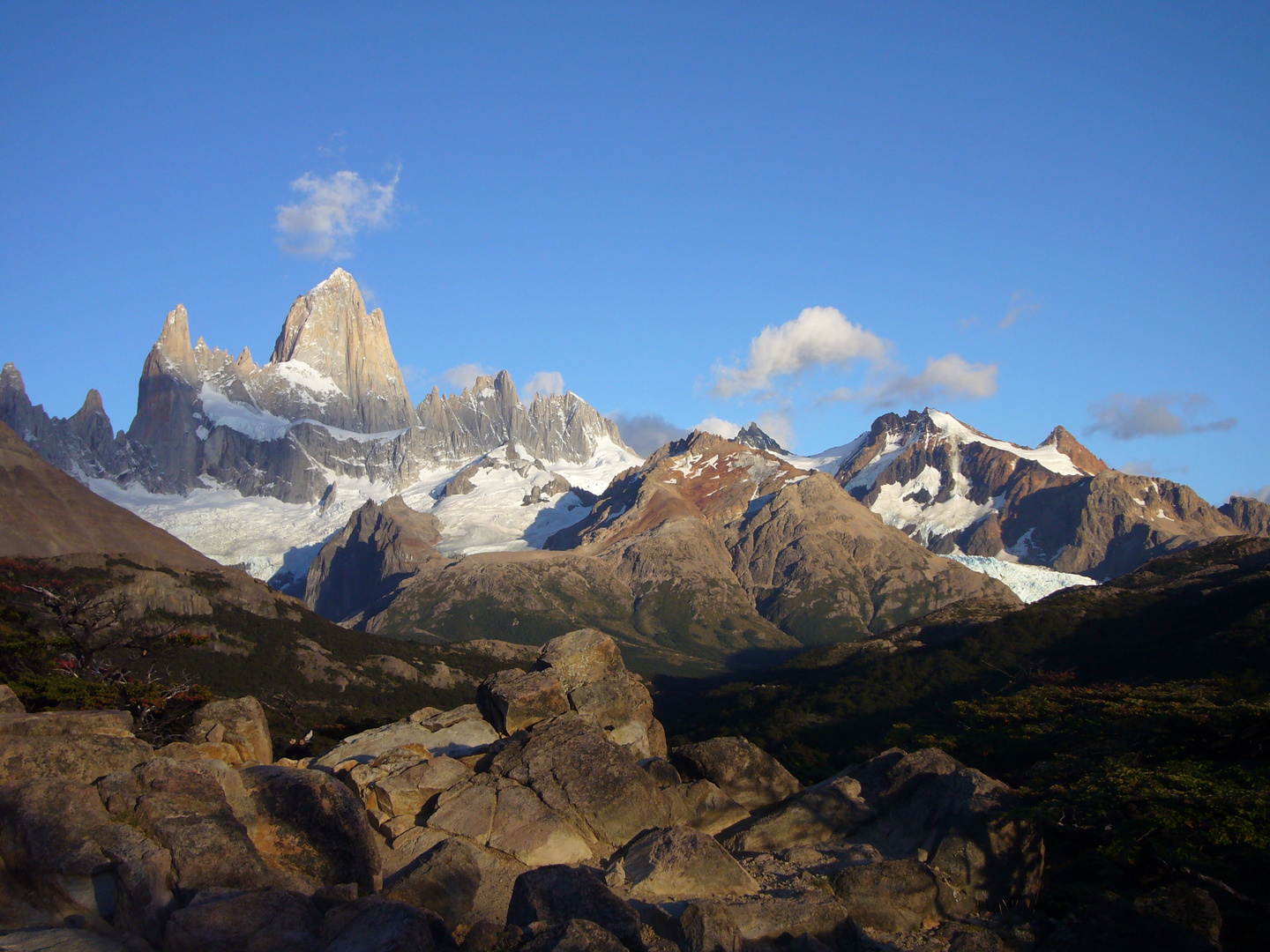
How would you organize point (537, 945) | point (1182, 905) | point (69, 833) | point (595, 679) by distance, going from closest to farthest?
point (537, 945) < point (69, 833) < point (1182, 905) < point (595, 679)

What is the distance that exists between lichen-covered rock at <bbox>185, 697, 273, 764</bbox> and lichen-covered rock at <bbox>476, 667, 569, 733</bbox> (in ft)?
35.6

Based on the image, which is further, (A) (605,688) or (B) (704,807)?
(A) (605,688)

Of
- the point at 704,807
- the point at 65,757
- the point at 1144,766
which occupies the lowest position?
the point at 704,807

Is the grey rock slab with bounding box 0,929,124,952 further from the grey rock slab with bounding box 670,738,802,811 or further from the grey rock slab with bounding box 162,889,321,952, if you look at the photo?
the grey rock slab with bounding box 670,738,802,811

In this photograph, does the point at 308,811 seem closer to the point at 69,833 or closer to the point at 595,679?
the point at 69,833

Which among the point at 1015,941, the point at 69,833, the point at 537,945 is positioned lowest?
the point at 1015,941

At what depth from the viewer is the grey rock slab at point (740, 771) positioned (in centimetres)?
4212

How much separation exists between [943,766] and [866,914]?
1181 cm

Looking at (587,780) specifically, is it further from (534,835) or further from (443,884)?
(443,884)

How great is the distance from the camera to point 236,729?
41.3 metres

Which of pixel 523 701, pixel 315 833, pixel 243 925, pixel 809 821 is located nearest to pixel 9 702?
pixel 315 833

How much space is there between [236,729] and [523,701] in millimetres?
13216

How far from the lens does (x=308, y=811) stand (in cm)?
3030

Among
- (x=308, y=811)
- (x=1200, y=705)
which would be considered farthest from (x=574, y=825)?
(x=1200, y=705)
